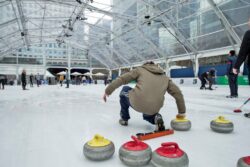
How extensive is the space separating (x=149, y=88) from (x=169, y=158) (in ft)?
2.81

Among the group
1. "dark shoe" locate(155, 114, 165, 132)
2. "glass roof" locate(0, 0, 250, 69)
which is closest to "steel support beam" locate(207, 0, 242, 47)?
"glass roof" locate(0, 0, 250, 69)

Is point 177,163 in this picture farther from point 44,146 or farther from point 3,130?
point 3,130

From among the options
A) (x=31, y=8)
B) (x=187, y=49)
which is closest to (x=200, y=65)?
(x=187, y=49)

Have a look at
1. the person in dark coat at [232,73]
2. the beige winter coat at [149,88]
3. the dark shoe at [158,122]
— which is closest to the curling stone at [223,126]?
the beige winter coat at [149,88]

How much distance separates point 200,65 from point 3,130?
1589 cm

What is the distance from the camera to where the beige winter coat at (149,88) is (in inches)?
73.0

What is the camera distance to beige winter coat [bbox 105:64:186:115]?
6.08ft

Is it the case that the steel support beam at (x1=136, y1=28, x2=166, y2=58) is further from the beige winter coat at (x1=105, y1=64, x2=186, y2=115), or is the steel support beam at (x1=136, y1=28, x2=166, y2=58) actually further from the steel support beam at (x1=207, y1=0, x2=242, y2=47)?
the beige winter coat at (x1=105, y1=64, x2=186, y2=115)

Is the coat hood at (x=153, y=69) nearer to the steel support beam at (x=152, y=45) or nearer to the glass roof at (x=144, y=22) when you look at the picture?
the glass roof at (x=144, y=22)

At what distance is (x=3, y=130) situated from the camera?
2.04 meters

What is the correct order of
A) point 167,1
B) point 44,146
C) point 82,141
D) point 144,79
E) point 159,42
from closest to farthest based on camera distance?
point 44,146, point 82,141, point 144,79, point 167,1, point 159,42

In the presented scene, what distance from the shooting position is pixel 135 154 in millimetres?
1193

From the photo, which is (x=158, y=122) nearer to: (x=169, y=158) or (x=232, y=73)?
(x=169, y=158)

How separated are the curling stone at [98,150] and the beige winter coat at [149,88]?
64cm
